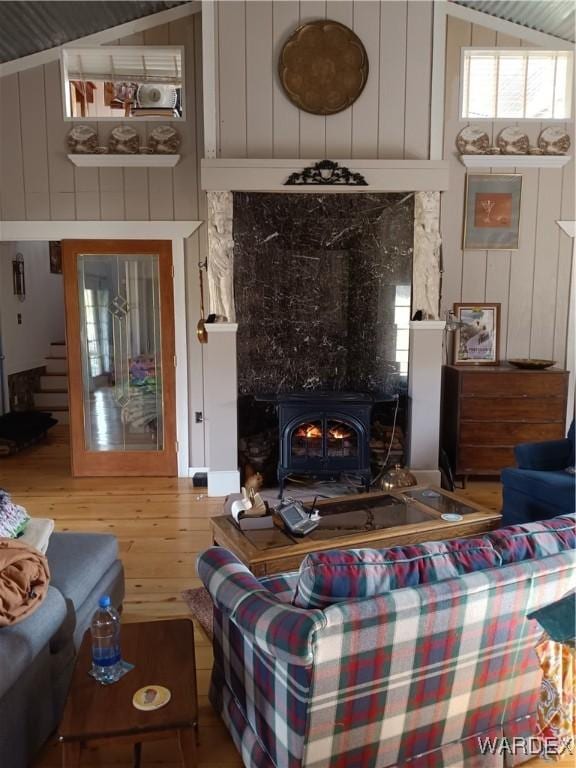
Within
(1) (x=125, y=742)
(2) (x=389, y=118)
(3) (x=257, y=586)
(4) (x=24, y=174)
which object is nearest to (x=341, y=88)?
(2) (x=389, y=118)

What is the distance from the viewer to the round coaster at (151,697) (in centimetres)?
161

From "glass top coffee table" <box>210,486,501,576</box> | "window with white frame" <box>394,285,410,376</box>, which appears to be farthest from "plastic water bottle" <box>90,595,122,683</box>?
"window with white frame" <box>394,285,410,376</box>

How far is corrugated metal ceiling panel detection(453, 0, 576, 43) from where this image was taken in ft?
14.3

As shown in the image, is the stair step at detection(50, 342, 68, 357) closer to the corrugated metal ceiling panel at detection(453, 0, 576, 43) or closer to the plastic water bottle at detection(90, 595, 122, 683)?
the corrugated metal ceiling panel at detection(453, 0, 576, 43)

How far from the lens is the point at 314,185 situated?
429 cm

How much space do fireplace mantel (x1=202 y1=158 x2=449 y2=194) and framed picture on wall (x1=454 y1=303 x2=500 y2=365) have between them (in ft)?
3.64

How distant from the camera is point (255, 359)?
4.71 metres

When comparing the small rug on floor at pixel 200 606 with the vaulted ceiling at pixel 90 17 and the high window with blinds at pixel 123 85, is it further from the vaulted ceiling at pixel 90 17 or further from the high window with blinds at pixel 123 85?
the vaulted ceiling at pixel 90 17

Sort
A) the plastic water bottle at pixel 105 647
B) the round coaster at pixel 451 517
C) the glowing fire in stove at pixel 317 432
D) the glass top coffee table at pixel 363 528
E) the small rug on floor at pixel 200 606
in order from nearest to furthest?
the plastic water bottle at pixel 105 647
the glass top coffee table at pixel 363 528
the small rug on floor at pixel 200 606
the round coaster at pixel 451 517
the glowing fire in stove at pixel 317 432

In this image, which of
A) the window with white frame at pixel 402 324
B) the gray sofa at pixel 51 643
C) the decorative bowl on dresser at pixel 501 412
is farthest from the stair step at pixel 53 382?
the gray sofa at pixel 51 643

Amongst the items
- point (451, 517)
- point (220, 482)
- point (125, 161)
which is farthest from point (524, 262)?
point (125, 161)

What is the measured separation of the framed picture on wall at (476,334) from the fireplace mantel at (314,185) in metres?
1.11

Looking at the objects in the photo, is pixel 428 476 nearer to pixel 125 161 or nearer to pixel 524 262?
pixel 524 262

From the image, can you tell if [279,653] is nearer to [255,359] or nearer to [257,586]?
[257,586]
